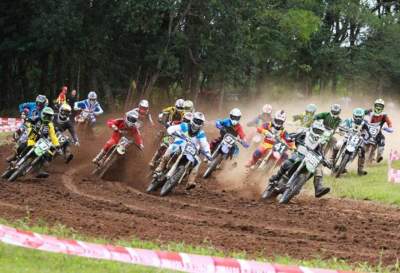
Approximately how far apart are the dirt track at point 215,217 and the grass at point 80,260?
44 centimetres

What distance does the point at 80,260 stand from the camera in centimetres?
975

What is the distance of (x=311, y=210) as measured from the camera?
16688mm

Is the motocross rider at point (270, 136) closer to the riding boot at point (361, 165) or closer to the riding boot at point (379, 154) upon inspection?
the riding boot at point (361, 165)

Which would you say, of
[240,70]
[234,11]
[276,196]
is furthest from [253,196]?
[240,70]

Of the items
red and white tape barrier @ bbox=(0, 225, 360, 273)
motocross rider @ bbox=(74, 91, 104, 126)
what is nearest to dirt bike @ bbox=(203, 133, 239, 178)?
motocross rider @ bbox=(74, 91, 104, 126)

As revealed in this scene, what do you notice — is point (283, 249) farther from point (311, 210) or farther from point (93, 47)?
point (93, 47)

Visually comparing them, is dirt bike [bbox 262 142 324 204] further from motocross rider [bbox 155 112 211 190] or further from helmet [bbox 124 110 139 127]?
helmet [bbox 124 110 139 127]

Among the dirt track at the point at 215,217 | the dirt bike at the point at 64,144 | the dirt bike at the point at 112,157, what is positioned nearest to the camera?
the dirt track at the point at 215,217

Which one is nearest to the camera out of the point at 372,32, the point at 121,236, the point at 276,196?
the point at 121,236

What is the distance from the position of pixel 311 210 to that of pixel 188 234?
463 centimetres

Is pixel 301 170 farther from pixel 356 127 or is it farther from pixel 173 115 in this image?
pixel 356 127

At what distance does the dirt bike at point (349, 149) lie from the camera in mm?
23047

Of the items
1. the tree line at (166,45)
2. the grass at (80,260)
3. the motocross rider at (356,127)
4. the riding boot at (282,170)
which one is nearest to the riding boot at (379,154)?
the motocross rider at (356,127)

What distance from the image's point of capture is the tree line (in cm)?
4300
